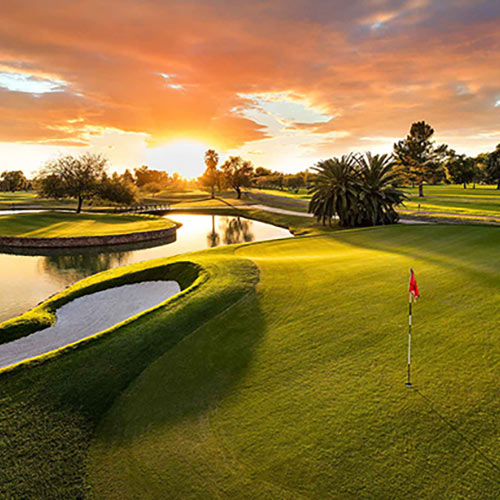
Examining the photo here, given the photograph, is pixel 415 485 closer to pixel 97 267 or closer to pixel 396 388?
pixel 396 388

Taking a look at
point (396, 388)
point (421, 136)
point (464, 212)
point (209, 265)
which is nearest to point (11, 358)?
point (209, 265)

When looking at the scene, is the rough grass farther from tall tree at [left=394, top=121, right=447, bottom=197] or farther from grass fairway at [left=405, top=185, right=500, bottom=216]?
tall tree at [left=394, top=121, right=447, bottom=197]

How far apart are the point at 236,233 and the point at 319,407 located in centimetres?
4005

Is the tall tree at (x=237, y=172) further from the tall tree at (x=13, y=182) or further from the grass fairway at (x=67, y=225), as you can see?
the tall tree at (x=13, y=182)

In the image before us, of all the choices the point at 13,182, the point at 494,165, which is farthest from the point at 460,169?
the point at 13,182

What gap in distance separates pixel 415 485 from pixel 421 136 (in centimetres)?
8562

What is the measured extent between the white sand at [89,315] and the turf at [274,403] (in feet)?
11.3

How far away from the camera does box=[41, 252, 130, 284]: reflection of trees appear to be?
25.2 m

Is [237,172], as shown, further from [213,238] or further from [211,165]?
[213,238]

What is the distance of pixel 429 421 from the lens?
5875 mm

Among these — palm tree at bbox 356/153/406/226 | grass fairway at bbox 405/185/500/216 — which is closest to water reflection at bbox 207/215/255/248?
palm tree at bbox 356/153/406/226

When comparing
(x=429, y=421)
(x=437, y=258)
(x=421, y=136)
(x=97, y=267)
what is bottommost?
(x=97, y=267)

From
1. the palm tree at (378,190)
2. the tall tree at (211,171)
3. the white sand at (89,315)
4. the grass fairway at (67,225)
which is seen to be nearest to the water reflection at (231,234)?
the grass fairway at (67,225)

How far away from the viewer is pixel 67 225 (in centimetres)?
4334
